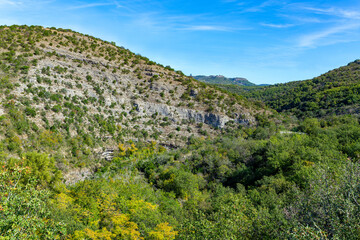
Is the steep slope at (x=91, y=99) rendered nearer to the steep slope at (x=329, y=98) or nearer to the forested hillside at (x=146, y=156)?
the forested hillside at (x=146, y=156)

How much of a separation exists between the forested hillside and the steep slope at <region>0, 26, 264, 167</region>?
0.81ft

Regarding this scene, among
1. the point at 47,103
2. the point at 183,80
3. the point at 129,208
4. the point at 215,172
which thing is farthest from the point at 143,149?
the point at 183,80

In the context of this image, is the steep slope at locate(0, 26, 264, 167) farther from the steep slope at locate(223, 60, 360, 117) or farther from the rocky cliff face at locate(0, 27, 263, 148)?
the steep slope at locate(223, 60, 360, 117)

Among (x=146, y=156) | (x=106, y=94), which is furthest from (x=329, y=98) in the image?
(x=106, y=94)

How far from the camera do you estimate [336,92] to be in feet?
169

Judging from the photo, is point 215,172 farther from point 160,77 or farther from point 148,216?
point 160,77

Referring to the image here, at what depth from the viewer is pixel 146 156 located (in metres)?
37.7

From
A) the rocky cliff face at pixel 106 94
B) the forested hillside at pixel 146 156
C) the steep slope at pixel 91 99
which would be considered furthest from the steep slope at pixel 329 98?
the rocky cliff face at pixel 106 94

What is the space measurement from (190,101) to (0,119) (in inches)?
1460

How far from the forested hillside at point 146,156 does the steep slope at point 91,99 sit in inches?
9.7

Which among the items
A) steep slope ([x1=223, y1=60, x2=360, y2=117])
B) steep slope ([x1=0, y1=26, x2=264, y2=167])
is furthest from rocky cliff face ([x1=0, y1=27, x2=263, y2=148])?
steep slope ([x1=223, y1=60, x2=360, y2=117])

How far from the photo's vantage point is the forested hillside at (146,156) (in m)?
8.59

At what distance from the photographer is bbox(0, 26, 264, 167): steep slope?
1179 inches

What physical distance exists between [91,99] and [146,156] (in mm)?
16721
